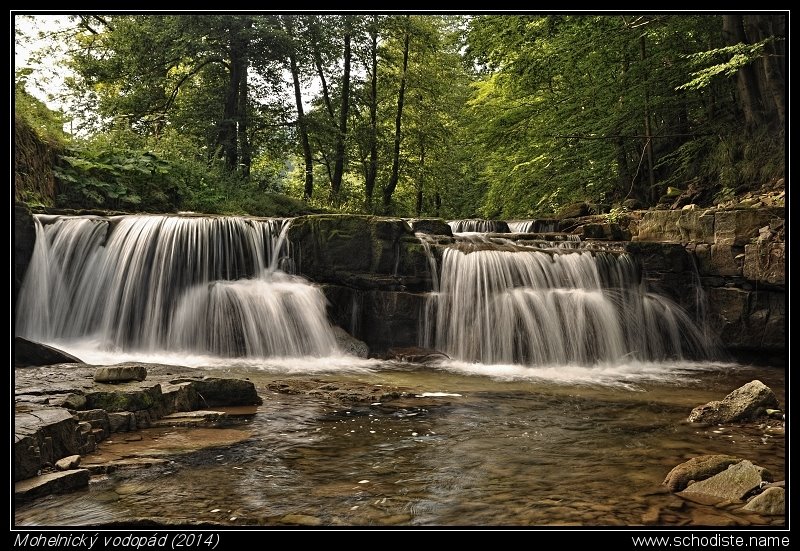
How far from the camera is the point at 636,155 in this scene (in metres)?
18.8

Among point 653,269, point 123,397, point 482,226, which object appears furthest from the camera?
point 482,226

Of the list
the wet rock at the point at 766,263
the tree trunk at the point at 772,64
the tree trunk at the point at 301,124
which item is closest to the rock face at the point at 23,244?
the tree trunk at the point at 301,124

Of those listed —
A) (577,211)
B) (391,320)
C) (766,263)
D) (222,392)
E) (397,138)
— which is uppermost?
(397,138)

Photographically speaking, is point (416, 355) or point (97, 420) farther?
point (416, 355)

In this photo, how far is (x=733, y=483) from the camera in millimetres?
3766

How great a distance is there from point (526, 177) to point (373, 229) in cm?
872

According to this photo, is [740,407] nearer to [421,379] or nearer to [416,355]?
[421,379]

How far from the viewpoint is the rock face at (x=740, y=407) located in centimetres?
589

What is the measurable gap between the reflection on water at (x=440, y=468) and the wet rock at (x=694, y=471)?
11 cm

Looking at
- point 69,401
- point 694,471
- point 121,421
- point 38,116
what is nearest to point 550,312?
point 694,471

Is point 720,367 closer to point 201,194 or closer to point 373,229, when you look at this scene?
point 373,229

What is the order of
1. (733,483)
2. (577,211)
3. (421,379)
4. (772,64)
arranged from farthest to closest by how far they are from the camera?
1. (577,211)
2. (772,64)
3. (421,379)
4. (733,483)

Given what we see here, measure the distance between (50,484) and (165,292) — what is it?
7850mm

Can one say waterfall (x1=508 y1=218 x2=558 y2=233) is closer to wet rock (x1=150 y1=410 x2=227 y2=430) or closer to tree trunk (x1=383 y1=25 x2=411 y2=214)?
tree trunk (x1=383 y1=25 x2=411 y2=214)
